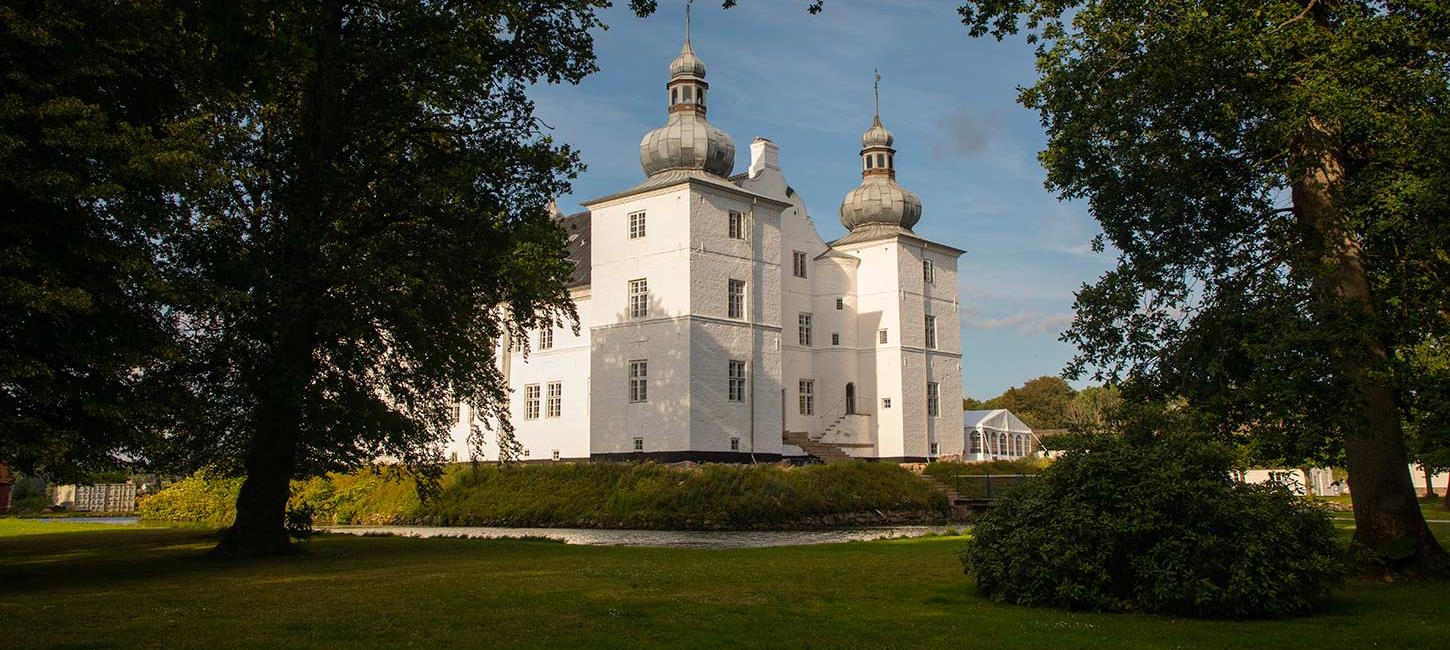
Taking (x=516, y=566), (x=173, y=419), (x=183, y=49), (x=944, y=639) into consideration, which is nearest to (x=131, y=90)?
(x=183, y=49)

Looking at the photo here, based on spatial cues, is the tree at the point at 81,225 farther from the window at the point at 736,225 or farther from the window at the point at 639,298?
the window at the point at 736,225

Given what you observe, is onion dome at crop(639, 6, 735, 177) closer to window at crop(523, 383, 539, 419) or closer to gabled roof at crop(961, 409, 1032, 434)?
window at crop(523, 383, 539, 419)

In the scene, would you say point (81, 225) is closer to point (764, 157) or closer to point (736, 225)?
point (736, 225)

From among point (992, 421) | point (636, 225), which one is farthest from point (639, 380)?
point (992, 421)

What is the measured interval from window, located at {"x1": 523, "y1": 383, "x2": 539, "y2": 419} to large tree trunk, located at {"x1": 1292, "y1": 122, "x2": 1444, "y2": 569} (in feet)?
123

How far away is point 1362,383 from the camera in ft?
39.0

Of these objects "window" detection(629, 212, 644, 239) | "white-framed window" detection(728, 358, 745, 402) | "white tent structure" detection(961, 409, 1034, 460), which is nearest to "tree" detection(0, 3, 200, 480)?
"white-framed window" detection(728, 358, 745, 402)

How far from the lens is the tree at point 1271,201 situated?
12.0 m

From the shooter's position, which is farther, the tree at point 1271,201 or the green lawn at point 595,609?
the tree at point 1271,201

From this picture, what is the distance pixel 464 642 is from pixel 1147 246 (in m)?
10.9

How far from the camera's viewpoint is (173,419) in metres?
13.5

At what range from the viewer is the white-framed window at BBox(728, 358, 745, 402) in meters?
40.5

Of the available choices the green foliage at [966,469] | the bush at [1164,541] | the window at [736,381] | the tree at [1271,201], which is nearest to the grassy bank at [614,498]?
the green foliage at [966,469]

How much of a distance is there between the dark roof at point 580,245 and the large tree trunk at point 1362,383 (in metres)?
35.8
